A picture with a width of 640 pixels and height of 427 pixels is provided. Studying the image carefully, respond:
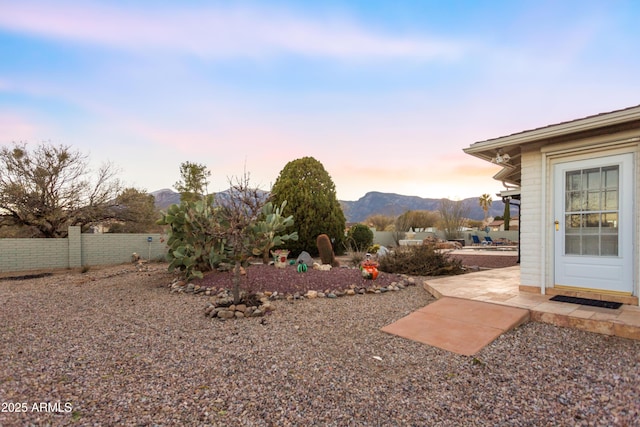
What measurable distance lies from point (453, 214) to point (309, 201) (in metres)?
18.4

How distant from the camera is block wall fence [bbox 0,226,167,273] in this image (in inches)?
361

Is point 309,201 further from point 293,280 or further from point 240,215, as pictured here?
point 240,215

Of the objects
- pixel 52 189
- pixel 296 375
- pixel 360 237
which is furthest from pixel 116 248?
pixel 296 375

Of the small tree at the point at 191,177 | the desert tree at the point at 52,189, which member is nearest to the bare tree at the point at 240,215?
the desert tree at the point at 52,189

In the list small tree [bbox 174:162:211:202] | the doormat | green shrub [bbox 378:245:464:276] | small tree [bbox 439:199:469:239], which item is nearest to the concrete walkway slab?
the doormat

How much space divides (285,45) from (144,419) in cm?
809

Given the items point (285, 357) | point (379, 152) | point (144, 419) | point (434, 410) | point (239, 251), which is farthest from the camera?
point (379, 152)

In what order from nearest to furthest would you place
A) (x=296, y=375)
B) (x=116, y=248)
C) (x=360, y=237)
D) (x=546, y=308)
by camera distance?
(x=296, y=375) < (x=546, y=308) < (x=116, y=248) < (x=360, y=237)

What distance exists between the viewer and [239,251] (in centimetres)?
471

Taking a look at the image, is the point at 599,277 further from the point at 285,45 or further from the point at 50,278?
the point at 50,278

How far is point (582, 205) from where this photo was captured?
4.35m

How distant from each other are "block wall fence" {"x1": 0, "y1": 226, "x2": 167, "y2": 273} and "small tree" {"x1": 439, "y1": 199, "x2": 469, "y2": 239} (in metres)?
19.9

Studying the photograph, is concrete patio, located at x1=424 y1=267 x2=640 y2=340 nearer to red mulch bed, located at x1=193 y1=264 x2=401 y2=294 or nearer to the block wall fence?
red mulch bed, located at x1=193 y1=264 x2=401 y2=294

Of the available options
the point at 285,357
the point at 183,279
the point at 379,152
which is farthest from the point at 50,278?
the point at 379,152
